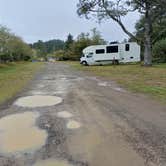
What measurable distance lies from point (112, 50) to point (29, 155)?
28.1 m

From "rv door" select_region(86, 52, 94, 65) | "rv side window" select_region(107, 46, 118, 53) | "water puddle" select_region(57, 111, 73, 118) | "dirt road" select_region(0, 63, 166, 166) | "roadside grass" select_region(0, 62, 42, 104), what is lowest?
"dirt road" select_region(0, 63, 166, 166)

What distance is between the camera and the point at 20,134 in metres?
4.66

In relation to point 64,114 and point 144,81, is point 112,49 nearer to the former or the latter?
point 144,81

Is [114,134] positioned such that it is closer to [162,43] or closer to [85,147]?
[85,147]

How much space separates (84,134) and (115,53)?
27057 millimetres

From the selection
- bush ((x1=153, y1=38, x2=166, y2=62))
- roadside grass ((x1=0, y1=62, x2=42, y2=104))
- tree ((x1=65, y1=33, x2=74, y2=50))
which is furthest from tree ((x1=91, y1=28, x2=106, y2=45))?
roadside grass ((x1=0, y1=62, x2=42, y2=104))

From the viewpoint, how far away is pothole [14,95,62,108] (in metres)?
7.28

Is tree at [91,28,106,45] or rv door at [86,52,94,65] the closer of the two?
rv door at [86,52,94,65]

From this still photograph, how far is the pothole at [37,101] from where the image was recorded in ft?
23.9

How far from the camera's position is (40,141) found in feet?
13.9

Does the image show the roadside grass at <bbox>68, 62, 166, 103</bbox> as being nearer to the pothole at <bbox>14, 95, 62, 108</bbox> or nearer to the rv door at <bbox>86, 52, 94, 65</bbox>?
the pothole at <bbox>14, 95, 62, 108</bbox>

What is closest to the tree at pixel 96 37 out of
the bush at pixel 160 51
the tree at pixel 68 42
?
the tree at pixel 68 42

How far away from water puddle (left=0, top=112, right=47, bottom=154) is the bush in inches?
1122

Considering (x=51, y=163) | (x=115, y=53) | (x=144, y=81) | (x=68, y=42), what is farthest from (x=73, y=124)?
(x=68, y=42)
